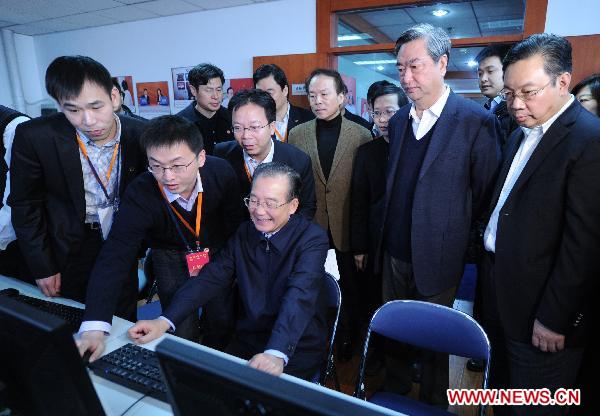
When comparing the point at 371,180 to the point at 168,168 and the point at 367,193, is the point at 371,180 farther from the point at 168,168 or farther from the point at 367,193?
the point at 168,168

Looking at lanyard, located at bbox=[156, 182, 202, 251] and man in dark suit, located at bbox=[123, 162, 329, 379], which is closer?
man in dark suit, located at bbox=[123, 162, 329, 379]

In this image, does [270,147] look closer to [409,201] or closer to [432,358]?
[409,201]

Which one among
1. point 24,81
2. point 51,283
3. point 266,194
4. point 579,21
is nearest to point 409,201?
point 266,194

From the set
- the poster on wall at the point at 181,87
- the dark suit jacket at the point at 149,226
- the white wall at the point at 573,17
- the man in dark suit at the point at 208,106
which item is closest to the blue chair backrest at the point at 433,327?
the dark suit jacket at the point at 149,226

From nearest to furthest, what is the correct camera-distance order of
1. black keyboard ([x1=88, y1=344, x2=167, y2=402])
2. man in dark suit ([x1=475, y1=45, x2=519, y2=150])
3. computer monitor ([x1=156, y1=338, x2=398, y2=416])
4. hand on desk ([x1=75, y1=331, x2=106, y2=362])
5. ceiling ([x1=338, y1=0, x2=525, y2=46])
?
1. computer monitor ([x1=156, y1=338, x2=398, y2=416])
2. black keyboard ([x1=88, y1=344, x2=167, y2=402])
3. hand on desk ([x1=75, y1=331, x2=106, y2=362])
4. man in dark suit ([x1=475, y1=45, x2=519, y2=150])
5. ceiling ([x1=338, y1=0, x2=525, y2=46])

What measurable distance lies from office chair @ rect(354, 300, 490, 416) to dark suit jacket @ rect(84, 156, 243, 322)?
2.68 ft

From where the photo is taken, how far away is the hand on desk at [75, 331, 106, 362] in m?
1.16

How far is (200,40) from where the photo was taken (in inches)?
200

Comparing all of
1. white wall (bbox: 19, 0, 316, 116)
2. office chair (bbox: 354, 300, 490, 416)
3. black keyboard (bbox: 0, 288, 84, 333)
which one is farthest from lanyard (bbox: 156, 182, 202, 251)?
white wall (bbox: 19, 0, 316, 116)

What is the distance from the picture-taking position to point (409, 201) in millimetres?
1698

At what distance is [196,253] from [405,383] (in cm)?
126

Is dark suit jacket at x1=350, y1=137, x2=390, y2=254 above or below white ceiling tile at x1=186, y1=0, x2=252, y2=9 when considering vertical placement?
below

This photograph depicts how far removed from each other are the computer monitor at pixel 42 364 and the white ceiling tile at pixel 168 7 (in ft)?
16.0

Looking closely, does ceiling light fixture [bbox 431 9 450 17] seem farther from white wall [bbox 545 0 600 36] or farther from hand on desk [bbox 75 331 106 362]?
hand on desk [bbox 75 331 106 362]
